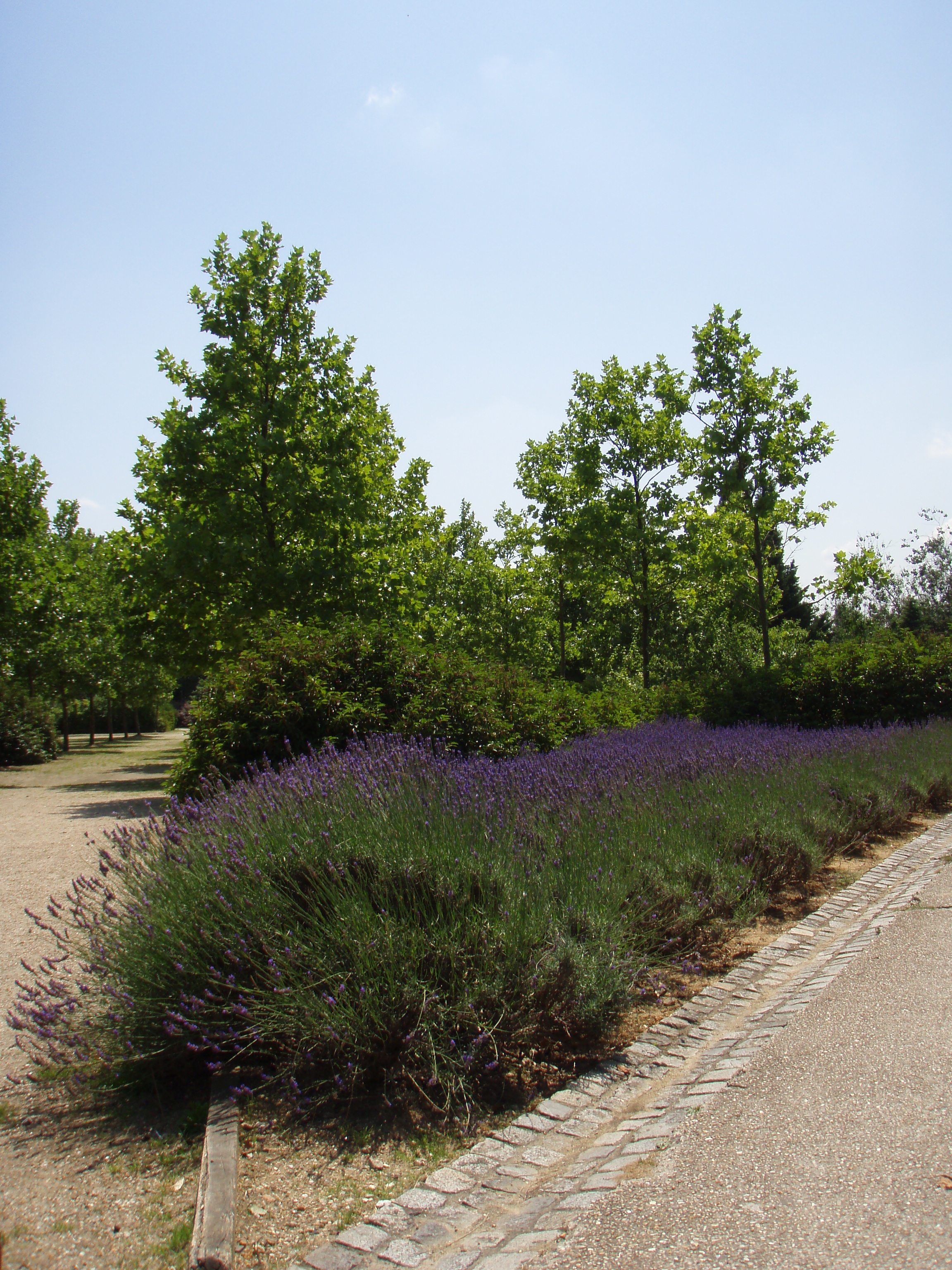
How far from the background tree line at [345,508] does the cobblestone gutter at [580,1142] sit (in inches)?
253

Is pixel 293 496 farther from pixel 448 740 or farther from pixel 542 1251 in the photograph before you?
pixel 542 1251

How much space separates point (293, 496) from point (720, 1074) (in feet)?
44.5

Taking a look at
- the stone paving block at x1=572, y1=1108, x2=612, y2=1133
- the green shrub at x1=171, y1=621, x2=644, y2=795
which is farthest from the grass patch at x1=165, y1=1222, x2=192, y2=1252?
the green shrub at x1=171, y1=621, x2=644, y2=795

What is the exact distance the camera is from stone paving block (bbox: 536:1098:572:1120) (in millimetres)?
3369

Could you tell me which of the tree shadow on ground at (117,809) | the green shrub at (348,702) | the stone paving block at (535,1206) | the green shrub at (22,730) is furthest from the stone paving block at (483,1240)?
the green shrub at (22,730)

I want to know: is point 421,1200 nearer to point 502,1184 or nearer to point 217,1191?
point 502,1184

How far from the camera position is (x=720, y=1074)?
142 inches

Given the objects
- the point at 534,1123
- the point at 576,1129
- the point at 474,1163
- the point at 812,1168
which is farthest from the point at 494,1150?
the point at 812,1168

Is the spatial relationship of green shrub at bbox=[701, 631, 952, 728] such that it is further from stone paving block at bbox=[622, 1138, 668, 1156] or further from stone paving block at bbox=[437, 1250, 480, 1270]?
stone paving block at bbox=[437, 1250, 480, 1270]

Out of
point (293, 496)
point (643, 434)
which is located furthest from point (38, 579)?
point (643, 434)

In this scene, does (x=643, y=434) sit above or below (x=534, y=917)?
above

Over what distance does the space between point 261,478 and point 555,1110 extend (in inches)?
577

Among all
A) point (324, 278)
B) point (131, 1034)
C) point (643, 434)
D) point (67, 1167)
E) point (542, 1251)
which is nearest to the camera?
point (542, 1251)

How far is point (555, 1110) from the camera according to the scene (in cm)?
342
